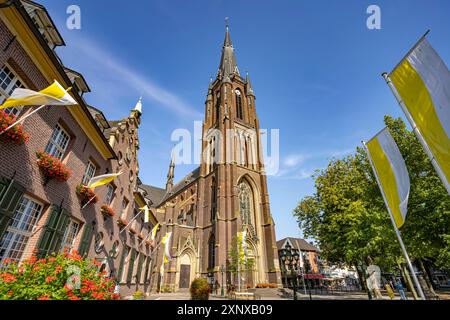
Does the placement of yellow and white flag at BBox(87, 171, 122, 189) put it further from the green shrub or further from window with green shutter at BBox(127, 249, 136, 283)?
the green shrub

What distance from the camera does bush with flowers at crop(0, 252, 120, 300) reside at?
3908mm

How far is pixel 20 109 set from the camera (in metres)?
7.26

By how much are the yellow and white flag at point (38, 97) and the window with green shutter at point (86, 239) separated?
705cm

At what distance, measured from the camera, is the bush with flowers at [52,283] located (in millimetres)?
3908

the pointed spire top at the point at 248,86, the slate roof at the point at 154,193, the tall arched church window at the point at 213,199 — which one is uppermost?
the pointed spire top at the point at 248,86

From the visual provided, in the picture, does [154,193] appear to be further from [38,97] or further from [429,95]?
[429,95]

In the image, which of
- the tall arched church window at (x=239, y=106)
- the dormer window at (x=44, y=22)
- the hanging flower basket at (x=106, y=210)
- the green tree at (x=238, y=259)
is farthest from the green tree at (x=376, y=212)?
the tall arched church window at (x=239, y=106)

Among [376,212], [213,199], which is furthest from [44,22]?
[213,199]

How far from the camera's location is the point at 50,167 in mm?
7828

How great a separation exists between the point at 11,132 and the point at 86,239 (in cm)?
657

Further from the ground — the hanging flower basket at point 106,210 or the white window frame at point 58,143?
the white window frame at point 58,143

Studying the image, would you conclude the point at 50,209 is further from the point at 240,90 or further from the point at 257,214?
the point at 240,90

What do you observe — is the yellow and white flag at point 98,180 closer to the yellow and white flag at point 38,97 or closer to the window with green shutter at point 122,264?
the yellow and white flag at point 38,97

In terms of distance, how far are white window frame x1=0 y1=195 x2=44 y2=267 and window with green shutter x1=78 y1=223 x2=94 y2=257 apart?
2883mm
